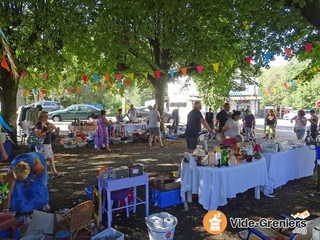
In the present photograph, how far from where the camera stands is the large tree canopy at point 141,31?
6.94m

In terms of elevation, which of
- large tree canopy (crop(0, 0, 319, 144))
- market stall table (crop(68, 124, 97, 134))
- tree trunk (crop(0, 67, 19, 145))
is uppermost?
large tree canopy (crop(0, 0, 319, 144))

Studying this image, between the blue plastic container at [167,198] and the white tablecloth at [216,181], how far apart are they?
0.50ft

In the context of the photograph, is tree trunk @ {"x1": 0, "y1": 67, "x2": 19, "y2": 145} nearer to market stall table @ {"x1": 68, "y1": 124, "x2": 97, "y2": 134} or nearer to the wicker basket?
market stall table @ {"x1": 68, "y1": 124, "x2": 97, "y2": 134}

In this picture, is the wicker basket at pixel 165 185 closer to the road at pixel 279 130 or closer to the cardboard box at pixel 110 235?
the cardboard box at pixel 110 235

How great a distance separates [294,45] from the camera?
974 cm

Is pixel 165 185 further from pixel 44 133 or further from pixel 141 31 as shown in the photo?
pixel 141 31

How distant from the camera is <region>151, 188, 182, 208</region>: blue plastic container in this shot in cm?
461

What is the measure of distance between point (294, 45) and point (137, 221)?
8.92m

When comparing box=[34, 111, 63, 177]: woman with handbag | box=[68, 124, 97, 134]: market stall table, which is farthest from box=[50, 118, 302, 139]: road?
box=[34, 111, 63, 177]: woman with handbag

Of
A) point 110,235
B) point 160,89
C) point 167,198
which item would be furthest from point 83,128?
point 110,235

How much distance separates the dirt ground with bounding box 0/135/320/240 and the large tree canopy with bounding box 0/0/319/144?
3.93 m

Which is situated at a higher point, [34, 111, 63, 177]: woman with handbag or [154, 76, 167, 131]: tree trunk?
[154, 76, 167, 131]: tree trunk

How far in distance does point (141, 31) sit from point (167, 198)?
276 inches

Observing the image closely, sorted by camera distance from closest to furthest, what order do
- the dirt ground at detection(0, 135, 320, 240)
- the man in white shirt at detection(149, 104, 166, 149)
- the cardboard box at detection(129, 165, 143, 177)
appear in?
the dirt ground at detection(0, 135, 320, 240)
the cardboard box at detection(129, 165, 143, 177)
the man in white shirt at detection(149, 104, 166, 149)
